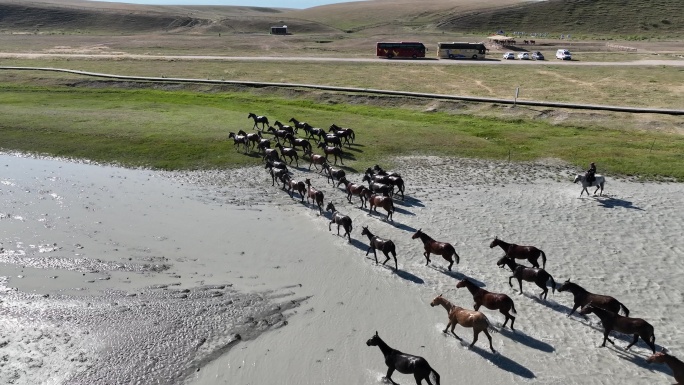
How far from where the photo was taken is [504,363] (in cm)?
1247

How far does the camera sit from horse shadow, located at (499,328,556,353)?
1301 cm

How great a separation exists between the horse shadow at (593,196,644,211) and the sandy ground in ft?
0.41

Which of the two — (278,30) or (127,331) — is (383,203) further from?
(278,30)

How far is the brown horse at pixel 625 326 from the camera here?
12430 mm

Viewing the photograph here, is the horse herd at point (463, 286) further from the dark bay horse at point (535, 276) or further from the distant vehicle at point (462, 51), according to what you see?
the distant vehicle at point (462, 51)

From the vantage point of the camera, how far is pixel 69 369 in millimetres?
12148

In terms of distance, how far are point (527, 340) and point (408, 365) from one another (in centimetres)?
396

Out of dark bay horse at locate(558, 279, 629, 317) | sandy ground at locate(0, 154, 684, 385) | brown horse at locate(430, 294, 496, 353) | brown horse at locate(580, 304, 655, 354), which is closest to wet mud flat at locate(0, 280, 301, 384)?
sandy ground at locate(0, 154, 684, 385)

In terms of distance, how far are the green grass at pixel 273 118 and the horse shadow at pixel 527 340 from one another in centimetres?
1676

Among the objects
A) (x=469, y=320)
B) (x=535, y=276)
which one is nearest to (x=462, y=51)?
(x=535, y=276)

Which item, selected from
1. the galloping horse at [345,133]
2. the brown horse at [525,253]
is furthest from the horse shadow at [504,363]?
the galloping horse at [345,133]

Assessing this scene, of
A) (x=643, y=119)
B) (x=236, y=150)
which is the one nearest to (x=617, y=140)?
(x=643, y=119)

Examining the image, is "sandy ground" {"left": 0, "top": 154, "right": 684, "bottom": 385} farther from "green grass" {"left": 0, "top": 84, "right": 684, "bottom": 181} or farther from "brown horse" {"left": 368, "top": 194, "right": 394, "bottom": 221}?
"green grass" {"left": 0, "top": 84, "right": 684, "bottom": 181}

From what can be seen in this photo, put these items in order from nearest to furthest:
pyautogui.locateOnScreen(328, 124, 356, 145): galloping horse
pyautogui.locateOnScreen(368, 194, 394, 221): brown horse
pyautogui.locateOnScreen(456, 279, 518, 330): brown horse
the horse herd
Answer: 1. the horse herd
2. pyautogui.locateOnScreen(456, 279, 518, 330): brown horse
3. pyautogui.locateOnScreen(368, 194, 394, 221): brown horse
4. pyautogui.locateOnScreen(328, 124, 356, 145): galloping horse
